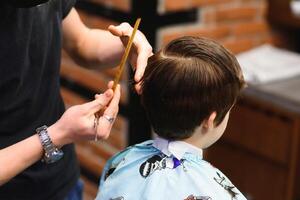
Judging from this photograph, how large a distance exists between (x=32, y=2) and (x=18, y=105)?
25 centimetres

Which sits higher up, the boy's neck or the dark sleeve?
the dark sleeve

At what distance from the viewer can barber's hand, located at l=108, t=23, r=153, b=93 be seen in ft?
3.92

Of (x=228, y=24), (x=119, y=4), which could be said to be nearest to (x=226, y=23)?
(x=228, y=24)

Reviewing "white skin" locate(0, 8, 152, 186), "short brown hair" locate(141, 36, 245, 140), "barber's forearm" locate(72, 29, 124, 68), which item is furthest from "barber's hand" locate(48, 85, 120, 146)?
"barber's forearm" locate(72, 29, 124, 68)

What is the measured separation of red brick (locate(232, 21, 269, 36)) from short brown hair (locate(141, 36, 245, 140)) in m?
1.48

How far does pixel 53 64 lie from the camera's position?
1389 millimetres

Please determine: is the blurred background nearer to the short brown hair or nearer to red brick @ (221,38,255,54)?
red brick @ (221,38,255,54)

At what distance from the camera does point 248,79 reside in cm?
245

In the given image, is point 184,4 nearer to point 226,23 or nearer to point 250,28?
point 226,23

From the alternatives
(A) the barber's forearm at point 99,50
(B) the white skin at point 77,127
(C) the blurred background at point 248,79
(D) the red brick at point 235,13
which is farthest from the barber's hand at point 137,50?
(D) the red brick at point 235,13

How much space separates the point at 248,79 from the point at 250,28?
0.35 metres

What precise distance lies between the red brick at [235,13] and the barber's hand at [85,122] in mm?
1516

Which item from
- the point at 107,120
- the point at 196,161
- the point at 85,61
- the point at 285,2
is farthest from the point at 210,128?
the point at 285,2

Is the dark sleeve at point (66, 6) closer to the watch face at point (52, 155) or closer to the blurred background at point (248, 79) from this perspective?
the watch face at point (52, 155)
